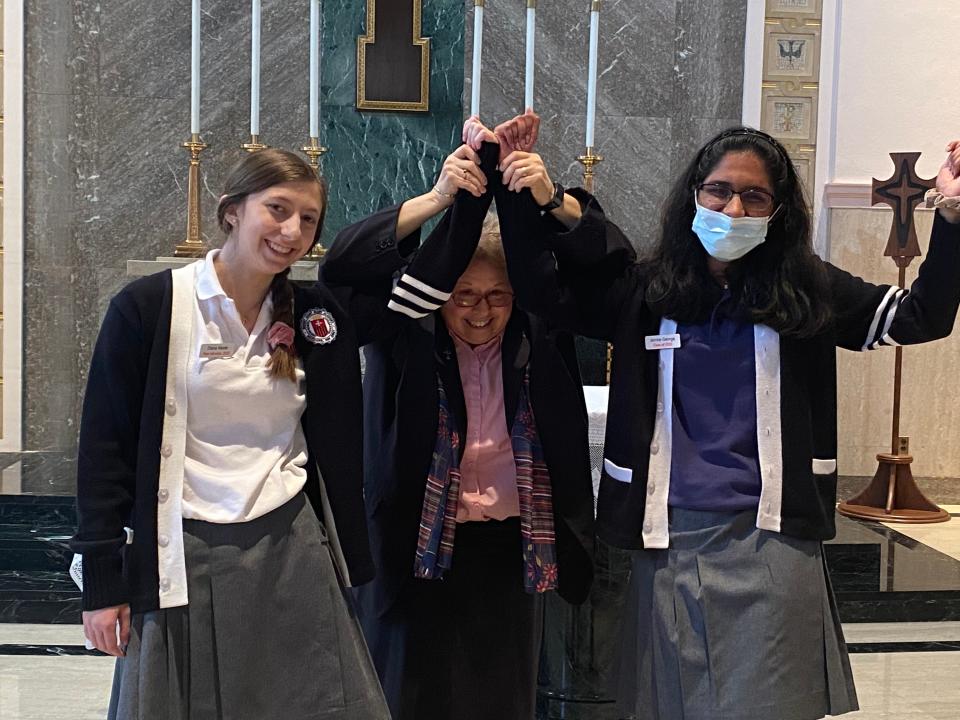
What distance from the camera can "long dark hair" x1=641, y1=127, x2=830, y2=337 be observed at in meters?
2.19

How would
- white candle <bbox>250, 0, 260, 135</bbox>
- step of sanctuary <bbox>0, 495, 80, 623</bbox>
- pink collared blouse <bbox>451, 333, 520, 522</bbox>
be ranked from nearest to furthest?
pink collared blouse <bbox>451, 333, 520, 522</bbox> < step of sanctuary <bbox>0, 495, 80, 623</bbox> < white candle <bbox>250, 0, 260, 135</bbox>

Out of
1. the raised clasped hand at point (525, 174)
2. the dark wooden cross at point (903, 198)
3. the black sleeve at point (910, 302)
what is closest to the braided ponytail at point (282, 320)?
the raised clasped hand at point (525, 174)

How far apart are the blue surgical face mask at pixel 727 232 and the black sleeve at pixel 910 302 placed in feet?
0.68

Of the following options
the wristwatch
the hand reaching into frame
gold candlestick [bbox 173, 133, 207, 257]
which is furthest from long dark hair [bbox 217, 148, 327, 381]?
gold candlestick [bbox 173, 133, 207, 257]

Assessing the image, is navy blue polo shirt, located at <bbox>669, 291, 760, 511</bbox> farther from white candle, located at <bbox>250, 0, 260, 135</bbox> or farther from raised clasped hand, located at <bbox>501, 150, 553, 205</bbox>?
white candle, located at <bbox>250, 0, 260, 135</bbox>

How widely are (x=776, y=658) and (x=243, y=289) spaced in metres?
1.23

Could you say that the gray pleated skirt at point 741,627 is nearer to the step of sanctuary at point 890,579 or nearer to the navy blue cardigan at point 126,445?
the navy blue cardigan at point 126,445

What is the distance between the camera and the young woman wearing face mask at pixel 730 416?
84.7 inches

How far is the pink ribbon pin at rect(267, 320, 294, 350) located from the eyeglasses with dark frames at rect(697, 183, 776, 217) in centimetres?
86

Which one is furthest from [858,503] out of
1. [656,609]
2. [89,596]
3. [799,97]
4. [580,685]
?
[89,596]

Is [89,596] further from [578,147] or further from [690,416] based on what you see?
[578,147]

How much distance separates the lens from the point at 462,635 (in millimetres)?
2521

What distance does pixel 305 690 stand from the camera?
6.77 ft

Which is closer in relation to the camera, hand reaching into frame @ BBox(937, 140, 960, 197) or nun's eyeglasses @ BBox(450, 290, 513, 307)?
hand reaching into frame @ BBox(937, 140, 960, 197)
